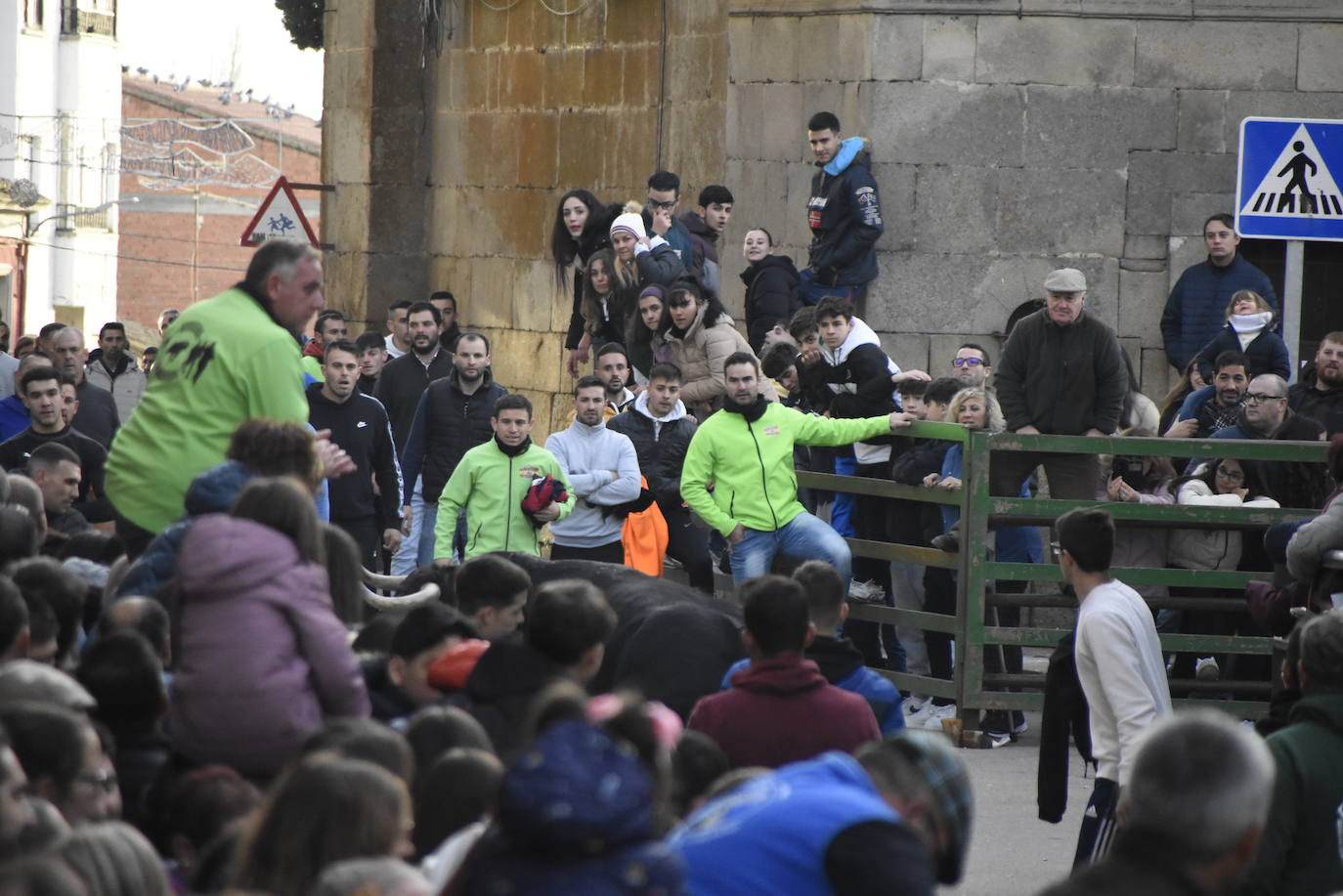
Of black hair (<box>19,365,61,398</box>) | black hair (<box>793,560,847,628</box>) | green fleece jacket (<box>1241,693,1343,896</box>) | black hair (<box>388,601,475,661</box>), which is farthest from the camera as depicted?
black hair (<box>19,365,61,398</box>)

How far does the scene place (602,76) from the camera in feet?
55.4

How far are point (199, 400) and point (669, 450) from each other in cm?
588

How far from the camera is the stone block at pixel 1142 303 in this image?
13320mm

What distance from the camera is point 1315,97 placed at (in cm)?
1316

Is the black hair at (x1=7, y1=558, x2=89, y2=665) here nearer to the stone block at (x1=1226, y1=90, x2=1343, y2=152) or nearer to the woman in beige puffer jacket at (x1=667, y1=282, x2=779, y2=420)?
the woman in beige puffer jacket at (x1=667, y1=282, x2=779, y2=420)

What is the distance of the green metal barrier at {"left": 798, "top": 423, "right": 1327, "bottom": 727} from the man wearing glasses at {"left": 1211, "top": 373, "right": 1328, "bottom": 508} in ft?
0.55

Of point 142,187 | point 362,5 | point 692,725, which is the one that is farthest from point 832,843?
point 142,187

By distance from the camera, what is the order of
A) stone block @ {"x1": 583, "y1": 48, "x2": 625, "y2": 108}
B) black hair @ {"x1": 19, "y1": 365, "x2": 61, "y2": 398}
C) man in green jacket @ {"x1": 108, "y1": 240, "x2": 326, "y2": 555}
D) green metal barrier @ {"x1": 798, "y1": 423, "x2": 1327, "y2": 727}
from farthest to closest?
stone block @ {"x1": 583, "y1": 48, "x2": 625, "y2": 108} → black hair @ {"x1": 19, "y1": 365, "x2": 61, "y2": 398} → green metal barrier @ {"x1": 798, "y1": 423, "x2": 1327, "y2": 727} → man in green jacket @ {"x1": 108, "y1": 240, "x2": 326, "y2": 555}

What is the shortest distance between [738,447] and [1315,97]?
207 inches

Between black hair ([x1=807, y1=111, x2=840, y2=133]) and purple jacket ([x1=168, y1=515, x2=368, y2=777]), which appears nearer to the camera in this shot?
purple jacket ([x1=168, y1=515, x2=368, y2=777])

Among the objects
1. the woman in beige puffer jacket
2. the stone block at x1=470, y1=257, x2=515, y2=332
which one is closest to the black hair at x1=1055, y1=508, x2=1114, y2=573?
the woman in beige puffer jacket

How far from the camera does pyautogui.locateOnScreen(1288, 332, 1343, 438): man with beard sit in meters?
10.5

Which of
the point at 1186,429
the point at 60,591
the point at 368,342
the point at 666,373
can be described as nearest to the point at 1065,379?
the point at 1186,429

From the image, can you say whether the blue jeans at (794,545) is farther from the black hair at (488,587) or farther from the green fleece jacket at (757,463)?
the black hair at (488,587)
